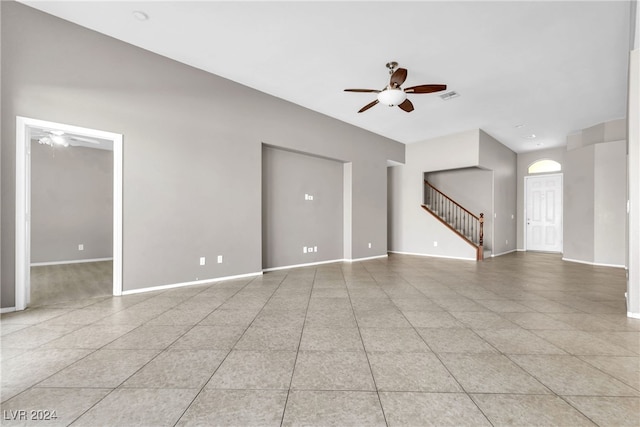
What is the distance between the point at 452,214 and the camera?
8625mm

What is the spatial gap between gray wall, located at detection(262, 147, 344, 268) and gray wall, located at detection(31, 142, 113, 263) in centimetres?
532

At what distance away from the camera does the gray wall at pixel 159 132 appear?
125 inches

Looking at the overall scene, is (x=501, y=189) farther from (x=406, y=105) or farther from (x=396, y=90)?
(x=396, y=90)

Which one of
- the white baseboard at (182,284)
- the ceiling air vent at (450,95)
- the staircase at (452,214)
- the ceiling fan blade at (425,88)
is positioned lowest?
the white baseboard at (182,284)

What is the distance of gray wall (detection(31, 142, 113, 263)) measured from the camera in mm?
6672

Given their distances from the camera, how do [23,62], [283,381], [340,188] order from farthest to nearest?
1. [340,188]
2. [23,62]
3. [283,381]

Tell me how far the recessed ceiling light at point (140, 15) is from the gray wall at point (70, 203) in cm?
582

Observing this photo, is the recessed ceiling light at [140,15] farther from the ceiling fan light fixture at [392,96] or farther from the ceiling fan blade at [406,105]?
the ceiling fan blade at [406,105]

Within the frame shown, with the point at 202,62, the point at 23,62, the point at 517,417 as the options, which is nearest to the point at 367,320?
the point at 517,417

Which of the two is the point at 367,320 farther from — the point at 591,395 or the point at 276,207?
the point at 276,207

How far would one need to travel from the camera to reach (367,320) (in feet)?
9.66

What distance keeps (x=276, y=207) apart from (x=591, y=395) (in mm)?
5133

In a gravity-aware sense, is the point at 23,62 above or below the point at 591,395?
above

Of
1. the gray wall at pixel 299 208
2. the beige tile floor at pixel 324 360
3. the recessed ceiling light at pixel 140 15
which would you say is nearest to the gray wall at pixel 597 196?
the beige tile floor at pixel 324 360
